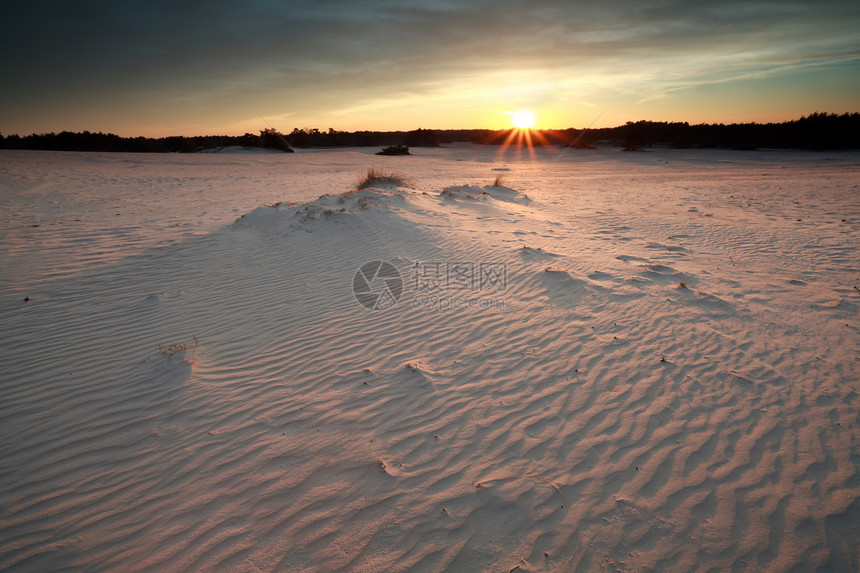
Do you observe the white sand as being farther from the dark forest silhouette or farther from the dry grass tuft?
the dark forest silhouette

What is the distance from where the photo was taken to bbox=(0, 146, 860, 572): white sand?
7.59 feet

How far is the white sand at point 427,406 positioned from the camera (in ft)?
7.59

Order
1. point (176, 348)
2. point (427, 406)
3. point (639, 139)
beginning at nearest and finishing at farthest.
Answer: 1. point (427, 406)
2. point (176, 348)
3. point (639, 139)

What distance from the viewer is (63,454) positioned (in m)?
2.85

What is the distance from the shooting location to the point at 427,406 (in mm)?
3367

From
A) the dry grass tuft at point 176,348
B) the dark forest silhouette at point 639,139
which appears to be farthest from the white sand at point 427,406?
the dark forest silhouette at point 639,139

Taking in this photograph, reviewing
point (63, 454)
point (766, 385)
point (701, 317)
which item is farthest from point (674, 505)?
point (63, 454)

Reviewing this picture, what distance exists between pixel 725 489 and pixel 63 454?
4.90 metres

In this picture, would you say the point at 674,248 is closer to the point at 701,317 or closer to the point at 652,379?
the point at 701,317

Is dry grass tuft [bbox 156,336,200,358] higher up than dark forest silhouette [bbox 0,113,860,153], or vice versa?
dark forest silhouette [bbox 0,113,860,153]

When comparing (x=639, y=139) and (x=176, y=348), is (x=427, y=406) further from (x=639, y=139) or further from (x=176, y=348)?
(x=639, y=139)

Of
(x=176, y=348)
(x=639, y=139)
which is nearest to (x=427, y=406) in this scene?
(x=176, y=348)

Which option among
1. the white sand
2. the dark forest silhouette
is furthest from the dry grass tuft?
the dark forest silhouette

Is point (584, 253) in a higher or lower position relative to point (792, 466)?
higher
